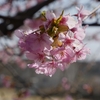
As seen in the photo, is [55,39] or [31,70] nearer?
[55,39]

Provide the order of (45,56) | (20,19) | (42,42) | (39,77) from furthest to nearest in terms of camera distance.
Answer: (39,77) → (20,19) → (45,56) → (42,42)

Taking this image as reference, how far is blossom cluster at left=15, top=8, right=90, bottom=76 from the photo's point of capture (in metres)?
0.91

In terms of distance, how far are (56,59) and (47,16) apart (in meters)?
0.19

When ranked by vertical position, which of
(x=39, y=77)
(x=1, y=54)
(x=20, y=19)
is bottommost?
(x=20, y=19)

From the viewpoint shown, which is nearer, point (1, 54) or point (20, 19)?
point (20, 19)

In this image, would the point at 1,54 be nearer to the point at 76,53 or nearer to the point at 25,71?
the point at 76,53

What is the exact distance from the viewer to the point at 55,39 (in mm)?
925

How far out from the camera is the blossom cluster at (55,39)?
0.91 m

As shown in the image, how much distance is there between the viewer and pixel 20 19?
8.63 ft

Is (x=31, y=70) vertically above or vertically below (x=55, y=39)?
above

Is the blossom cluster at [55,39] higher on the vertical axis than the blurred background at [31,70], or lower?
lower

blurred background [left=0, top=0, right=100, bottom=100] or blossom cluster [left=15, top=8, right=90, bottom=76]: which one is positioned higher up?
blurred background [left=0, top=0, right=100, bottom=100]

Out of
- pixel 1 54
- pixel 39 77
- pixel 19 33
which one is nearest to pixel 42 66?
pixel 19 33

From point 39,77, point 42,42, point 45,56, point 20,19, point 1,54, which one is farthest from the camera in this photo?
point 39,77
